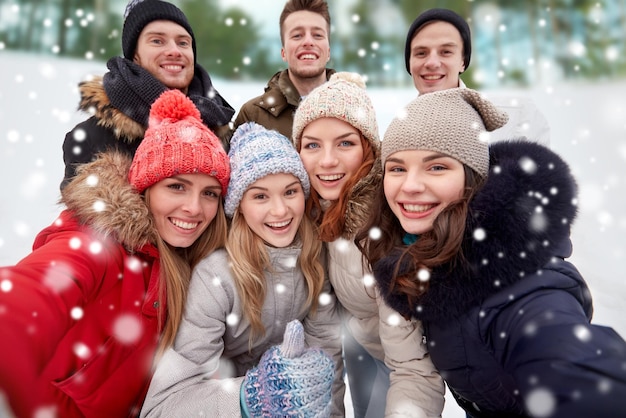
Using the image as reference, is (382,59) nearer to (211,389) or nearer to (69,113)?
(69,113)

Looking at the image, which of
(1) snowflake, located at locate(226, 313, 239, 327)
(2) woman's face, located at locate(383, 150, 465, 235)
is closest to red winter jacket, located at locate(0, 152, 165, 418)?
(1) snowflake, located at locate(226, 313, 239, 327)

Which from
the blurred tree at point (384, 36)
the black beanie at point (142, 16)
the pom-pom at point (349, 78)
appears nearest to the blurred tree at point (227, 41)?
the blurred tree at point (384, 36)

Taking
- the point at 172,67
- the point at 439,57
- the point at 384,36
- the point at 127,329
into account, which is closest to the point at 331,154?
the point at 127,329

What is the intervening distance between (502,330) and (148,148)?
4.77 ft

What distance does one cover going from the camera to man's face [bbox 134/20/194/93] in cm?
246

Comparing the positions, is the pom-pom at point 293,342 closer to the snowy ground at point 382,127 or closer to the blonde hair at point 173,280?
the blonde hair at point 173,280

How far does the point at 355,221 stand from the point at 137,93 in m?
1.38

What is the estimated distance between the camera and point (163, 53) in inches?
97.0

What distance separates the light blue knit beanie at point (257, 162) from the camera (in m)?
1.78

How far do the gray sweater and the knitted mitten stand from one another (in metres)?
0.09

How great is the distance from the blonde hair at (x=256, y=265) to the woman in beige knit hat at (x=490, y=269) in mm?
386

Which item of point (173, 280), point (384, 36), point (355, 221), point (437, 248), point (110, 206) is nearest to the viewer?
point (437, 248)

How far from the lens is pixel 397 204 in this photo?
1494mm

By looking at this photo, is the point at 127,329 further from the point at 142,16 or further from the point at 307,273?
the point at 142,16
